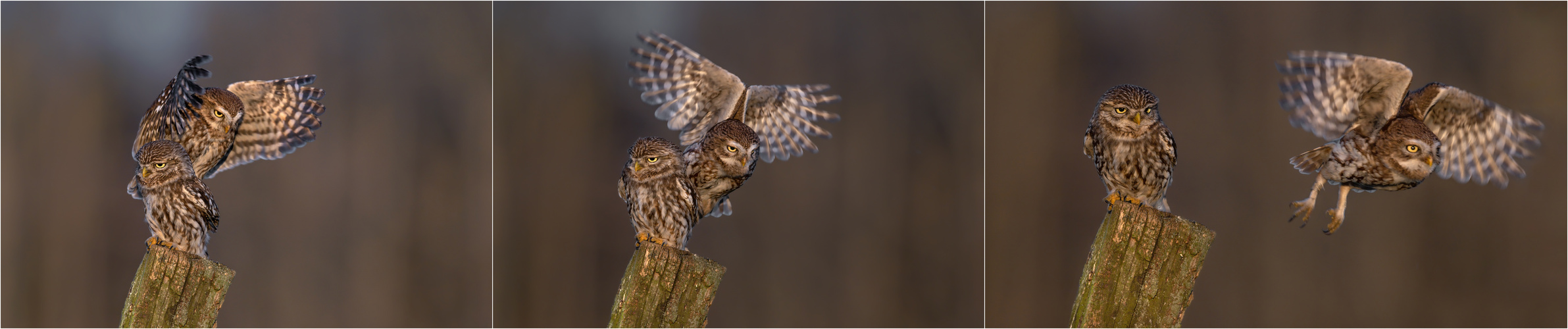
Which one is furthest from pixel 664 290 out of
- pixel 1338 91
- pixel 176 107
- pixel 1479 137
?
pixel 1479 137

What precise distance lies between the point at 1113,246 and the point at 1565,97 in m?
3.37

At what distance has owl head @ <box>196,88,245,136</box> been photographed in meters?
2.83

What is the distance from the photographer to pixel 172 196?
2568 millimetres

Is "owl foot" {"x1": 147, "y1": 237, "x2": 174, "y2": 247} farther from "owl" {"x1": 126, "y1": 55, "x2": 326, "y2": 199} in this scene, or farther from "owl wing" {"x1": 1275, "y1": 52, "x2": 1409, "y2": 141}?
"owl wing" {"x1": 1275, "y1": 52, "x2": 1409, "y2": 141}

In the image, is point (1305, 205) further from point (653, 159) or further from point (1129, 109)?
point (653, 159)

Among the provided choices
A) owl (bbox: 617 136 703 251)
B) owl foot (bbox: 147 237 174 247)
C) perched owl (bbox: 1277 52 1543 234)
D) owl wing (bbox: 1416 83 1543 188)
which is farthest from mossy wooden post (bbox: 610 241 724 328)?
owl wing (bbox: 1416 83 1543 188)

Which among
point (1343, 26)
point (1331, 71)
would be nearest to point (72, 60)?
point (1331, 71)

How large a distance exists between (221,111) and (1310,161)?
12.4ft

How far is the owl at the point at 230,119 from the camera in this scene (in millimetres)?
2609

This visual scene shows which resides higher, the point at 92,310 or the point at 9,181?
the point at 9,181

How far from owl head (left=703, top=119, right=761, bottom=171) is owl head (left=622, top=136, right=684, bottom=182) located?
0.44 feet

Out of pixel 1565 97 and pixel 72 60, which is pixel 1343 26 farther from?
pixel 72 60

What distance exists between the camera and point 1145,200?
8.40ft

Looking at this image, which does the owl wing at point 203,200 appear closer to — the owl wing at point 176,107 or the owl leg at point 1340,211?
the owl wing at point 176,107
